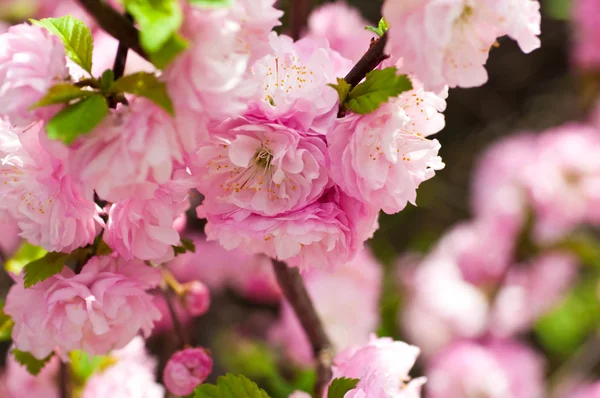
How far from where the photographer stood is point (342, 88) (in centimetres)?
53

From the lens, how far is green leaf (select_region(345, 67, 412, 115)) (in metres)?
0.50

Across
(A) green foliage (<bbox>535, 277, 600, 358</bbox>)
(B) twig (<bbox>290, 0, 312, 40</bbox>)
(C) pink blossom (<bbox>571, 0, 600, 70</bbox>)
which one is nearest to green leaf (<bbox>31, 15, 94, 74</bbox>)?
(B) twig (<bbox>290, 0, 312, 40</bbox>)

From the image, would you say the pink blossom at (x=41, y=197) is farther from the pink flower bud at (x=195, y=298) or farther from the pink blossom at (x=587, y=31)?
the pink blossom at (x=587, y=31)

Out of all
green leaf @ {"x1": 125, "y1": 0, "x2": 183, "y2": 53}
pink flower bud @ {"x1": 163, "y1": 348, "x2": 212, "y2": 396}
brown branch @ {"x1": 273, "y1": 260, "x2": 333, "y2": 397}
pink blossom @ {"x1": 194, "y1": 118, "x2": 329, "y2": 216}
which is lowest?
pink flower bud @ {"x1": 163, "y1": 348, "x2": 212, "y2": 396}

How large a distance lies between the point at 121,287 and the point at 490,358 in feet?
3.50

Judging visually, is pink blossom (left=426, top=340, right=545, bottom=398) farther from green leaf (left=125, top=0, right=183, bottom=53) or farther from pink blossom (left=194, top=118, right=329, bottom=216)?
green leaf (left=125, top=0, right=183, bottom=53)

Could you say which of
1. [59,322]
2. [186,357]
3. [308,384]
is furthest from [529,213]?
[59,322]

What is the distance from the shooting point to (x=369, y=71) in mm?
544

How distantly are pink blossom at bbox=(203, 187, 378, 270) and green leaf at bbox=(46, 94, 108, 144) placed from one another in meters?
0.15

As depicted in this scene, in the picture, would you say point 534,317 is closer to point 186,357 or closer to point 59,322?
point 186,357

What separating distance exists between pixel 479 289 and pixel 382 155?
114 centimetres

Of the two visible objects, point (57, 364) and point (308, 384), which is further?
point (308, 384)

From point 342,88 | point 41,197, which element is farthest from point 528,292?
point 41,197

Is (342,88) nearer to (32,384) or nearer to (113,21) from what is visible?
(113,21)
